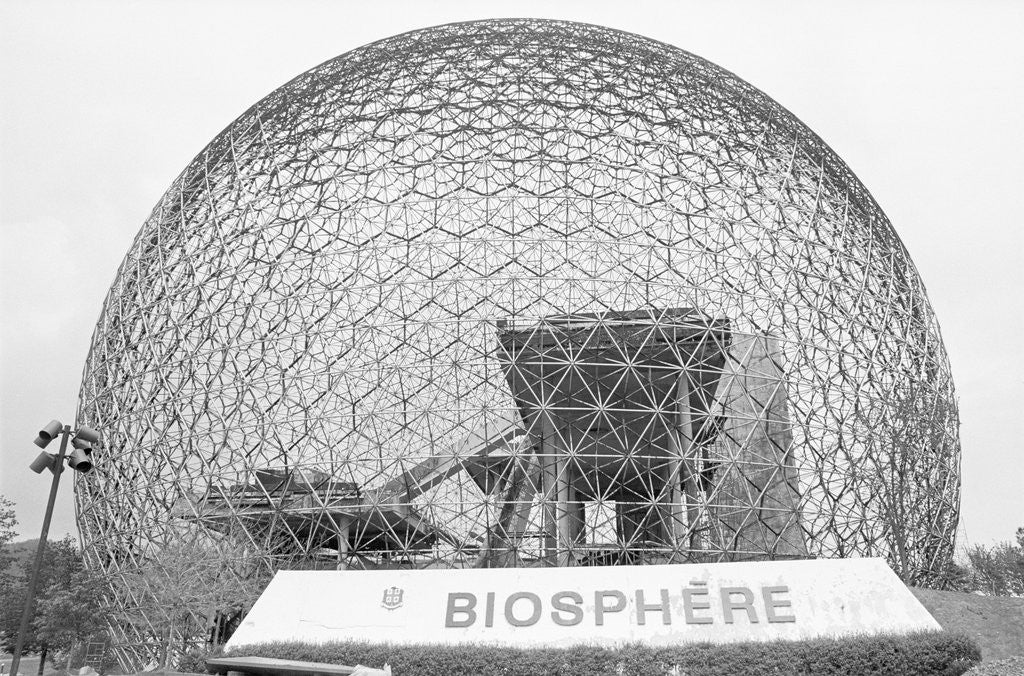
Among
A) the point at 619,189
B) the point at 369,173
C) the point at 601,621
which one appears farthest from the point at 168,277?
the point at 601,621

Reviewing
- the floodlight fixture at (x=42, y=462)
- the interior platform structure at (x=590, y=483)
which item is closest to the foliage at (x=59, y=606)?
the interior platform structure at (x=590, y=483)

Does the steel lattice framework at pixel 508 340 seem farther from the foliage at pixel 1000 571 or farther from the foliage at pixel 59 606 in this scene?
the foliage at pixel 1000 571

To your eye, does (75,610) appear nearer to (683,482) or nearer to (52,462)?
(52,462)

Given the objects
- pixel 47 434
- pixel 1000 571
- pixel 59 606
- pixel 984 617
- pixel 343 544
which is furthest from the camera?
pixel 1000 571

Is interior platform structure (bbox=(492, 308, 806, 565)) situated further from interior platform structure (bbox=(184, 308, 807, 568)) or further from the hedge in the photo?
the hedge

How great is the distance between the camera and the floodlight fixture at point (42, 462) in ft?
33.8

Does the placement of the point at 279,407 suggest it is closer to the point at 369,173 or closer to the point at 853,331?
the point at 369,173

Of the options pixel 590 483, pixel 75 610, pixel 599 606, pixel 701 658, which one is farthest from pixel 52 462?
pixel 590 483

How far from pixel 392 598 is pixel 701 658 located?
15.6 ft

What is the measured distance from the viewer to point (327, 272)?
2173 centimetres

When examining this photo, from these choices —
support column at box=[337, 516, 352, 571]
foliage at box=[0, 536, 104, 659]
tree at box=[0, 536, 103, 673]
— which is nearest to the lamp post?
foliage at box=[0, 536, 104, 659]

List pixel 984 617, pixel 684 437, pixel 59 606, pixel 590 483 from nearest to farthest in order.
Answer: pixel 984 617 → pixel 59 606 → pixel 590 483 → pixel 684 437

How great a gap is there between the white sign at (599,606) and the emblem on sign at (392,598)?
19mm

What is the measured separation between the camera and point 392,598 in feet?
40.5
